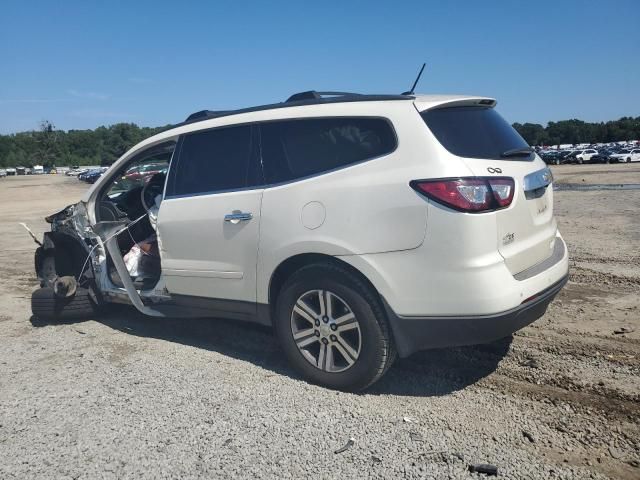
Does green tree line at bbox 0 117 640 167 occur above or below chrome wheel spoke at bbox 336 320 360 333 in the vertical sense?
above

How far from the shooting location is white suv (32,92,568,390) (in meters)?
3.16

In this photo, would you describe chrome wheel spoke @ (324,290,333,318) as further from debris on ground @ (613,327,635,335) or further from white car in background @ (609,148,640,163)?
white car in background @ (609,148,640,163)

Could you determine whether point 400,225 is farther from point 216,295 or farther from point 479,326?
point 216,295

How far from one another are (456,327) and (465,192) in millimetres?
789

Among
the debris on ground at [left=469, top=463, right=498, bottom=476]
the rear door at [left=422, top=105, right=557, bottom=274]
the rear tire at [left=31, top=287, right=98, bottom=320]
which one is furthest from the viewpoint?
the rear tire at [left=31, top=287, right=98, bottom=320]

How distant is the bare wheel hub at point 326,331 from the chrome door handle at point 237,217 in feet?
2.37

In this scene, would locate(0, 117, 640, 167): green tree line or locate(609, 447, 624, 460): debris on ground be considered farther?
locate(0, 117, 640, 167): green tree line

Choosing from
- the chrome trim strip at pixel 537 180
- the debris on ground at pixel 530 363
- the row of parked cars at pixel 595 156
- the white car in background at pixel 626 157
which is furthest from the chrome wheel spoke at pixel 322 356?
the white car in background at pixel 626 157

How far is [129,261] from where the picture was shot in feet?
17.9

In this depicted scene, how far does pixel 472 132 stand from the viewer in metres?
3.53

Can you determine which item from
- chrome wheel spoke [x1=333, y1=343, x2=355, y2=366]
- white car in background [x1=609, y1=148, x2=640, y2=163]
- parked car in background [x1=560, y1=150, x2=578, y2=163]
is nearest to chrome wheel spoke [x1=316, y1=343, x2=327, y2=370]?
chrome wheel spoke [x1=333, y1=343, x2=355, y2=366]

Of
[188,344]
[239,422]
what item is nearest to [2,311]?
[188,344]

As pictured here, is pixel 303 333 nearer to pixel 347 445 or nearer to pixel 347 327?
pixel 347 327

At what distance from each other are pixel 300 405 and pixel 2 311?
4456 mm
